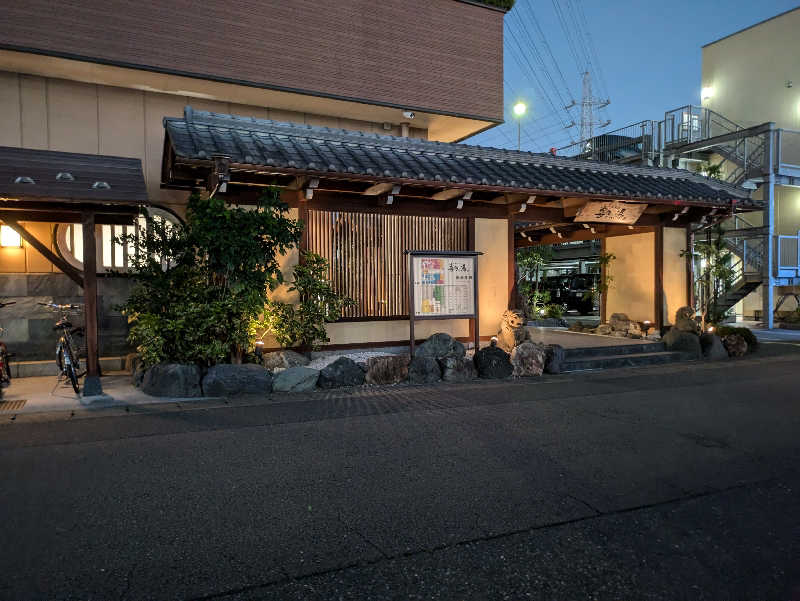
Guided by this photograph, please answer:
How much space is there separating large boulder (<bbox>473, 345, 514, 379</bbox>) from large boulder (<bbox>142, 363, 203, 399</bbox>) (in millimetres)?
4847

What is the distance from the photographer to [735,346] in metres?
12.3

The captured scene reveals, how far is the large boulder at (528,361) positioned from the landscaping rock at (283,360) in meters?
3.96

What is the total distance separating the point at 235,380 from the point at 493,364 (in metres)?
4.53

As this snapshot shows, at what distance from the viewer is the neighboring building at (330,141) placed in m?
9.92

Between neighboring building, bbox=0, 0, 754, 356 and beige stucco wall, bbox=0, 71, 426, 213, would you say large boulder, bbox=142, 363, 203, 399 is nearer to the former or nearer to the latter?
neighboring building, bbox=0, 0, 754, 356

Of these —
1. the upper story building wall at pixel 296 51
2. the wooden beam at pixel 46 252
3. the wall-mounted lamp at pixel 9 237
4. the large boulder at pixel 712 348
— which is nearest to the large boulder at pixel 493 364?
the large boulder at pixel 712 348

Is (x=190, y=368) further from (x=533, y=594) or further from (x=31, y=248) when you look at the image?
(x=533, y=594)

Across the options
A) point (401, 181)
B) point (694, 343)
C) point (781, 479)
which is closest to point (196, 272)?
point (401, 181)

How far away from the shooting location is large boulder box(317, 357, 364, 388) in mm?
8812

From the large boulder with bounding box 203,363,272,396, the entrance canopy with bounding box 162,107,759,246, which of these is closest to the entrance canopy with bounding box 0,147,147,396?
the entrance canopy with bounding box 162,107,759,246

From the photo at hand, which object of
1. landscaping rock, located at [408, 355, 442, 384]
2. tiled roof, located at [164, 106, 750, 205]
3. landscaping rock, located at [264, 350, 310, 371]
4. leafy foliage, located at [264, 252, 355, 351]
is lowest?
landscaping rock, located at [408, 355, 442, 384]

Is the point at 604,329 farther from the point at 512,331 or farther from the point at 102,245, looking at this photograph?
the point at 102,245

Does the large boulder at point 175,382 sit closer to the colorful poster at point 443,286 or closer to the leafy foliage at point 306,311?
the leafy foliage at point 306,311

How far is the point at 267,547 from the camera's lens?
3393 millimetres
